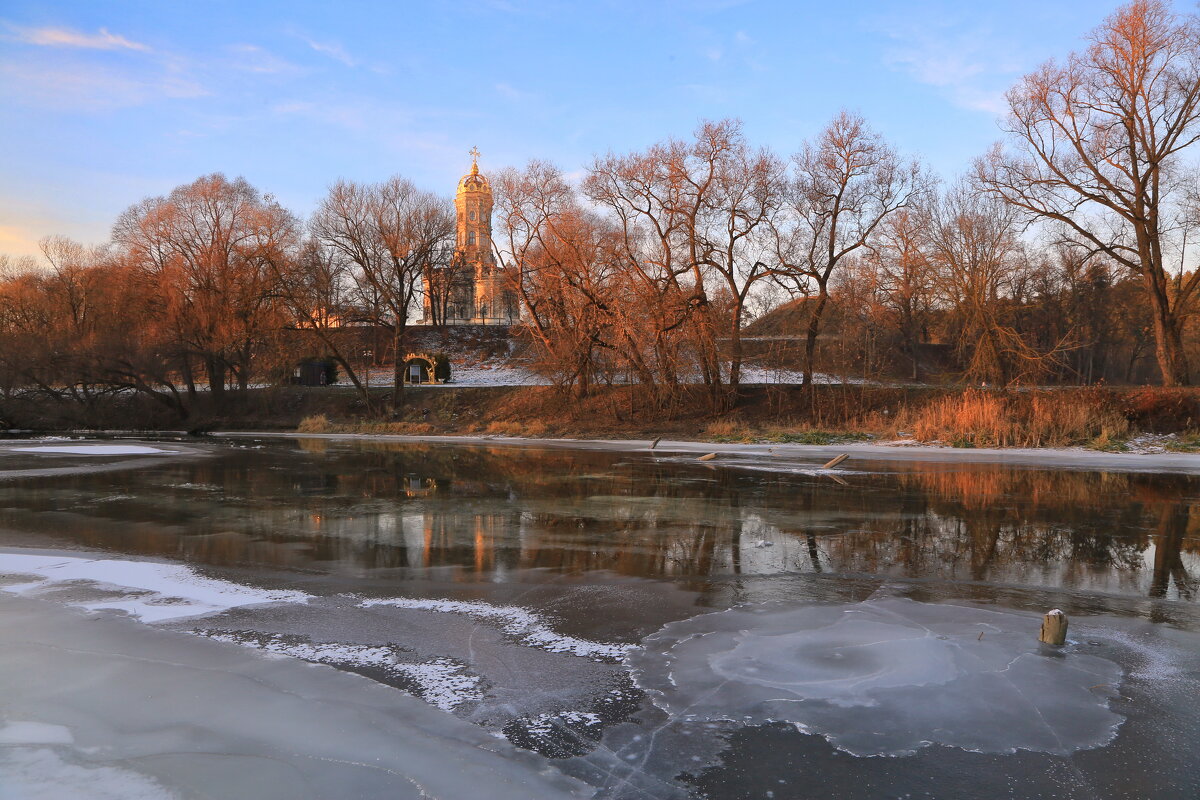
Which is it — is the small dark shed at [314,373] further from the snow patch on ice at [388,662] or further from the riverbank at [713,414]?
the snow patch on ice at [388,662]

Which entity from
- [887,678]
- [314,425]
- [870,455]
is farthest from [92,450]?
[887,678]

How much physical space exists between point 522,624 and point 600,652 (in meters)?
0.95

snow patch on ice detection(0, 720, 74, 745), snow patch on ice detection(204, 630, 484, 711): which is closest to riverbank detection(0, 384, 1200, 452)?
snow patch on ice detection(204, 630, 484, 711)

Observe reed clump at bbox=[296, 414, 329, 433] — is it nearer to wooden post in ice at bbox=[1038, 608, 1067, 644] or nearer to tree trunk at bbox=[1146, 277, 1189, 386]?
wooden post in ice at bbox=[1038, 608, 1067, 644]

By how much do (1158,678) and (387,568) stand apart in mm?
6948

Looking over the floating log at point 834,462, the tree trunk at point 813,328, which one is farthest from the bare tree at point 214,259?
the floating log at point 834,462

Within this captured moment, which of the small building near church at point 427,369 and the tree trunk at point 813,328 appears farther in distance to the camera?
the small building near church at point 427,369

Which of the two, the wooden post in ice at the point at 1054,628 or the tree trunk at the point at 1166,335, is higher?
the tree trunk at the point at 1166,335

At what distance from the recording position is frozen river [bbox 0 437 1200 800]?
13.4 ft

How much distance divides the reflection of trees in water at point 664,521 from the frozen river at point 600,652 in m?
0.09

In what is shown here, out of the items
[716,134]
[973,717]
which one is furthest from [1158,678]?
[716,134]

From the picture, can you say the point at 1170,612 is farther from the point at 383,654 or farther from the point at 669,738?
the point at 383,654

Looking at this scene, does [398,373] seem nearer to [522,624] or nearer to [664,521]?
[664,521]

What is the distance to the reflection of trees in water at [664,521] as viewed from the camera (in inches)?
344
